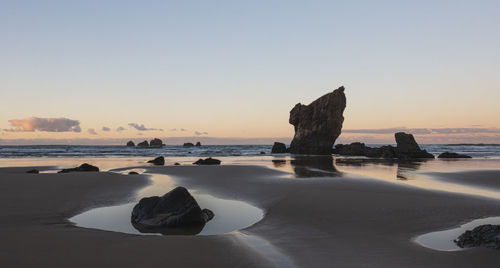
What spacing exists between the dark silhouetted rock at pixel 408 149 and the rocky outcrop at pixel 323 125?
43.9 feet

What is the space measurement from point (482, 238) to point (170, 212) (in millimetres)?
6850

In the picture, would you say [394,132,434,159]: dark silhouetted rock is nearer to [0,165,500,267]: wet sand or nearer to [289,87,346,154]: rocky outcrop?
[289,87,346,154]: rocky outcrop

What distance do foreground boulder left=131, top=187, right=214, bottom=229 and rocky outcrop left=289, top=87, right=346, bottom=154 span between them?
178 feet

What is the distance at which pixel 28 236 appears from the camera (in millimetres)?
7172

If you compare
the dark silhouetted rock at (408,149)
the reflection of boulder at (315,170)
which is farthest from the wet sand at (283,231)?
the dark silhouetted rock at (408,149)

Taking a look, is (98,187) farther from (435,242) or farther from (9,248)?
(435,242)

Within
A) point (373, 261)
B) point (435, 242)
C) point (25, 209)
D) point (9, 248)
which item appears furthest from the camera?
point (25, 209)

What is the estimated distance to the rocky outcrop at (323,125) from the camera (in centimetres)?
6278

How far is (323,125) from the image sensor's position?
207 feet

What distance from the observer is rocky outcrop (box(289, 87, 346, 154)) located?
6278 centimetres

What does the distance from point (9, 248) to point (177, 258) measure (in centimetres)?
327

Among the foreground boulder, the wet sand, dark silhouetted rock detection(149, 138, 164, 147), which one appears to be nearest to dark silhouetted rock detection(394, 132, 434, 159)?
the wet sand

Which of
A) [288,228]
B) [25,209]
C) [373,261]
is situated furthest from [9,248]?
[373,261]

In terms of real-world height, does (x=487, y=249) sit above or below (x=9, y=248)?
above
